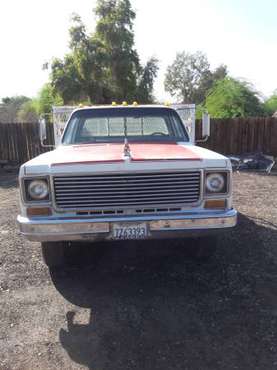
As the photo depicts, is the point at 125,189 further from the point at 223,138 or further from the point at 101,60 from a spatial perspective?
the point at 101,60

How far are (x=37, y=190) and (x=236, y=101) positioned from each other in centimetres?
1739

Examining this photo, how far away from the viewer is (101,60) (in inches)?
961

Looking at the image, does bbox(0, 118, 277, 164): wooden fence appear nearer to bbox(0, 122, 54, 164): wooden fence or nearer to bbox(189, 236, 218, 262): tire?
bbox(0, 122, 54, 164): wooden fence

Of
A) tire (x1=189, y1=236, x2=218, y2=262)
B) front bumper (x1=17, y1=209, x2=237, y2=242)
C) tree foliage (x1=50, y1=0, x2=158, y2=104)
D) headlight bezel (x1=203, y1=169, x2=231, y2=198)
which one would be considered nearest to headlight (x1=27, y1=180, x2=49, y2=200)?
front bumper (x1=17, y1=209, x2=237, y2=242)

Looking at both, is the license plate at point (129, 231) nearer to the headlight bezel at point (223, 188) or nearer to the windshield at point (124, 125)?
the headlight bezel at point (223, 188)

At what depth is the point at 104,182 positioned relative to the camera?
382 cm

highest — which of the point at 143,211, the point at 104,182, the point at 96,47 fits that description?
the point at 96,47

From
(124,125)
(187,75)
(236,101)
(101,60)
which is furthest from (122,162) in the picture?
(187,75)

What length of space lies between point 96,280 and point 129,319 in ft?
3.08

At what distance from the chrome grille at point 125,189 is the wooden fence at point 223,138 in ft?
37.4

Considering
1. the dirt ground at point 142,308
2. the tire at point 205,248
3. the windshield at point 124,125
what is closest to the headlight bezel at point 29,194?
the dirt ground at point 142,308

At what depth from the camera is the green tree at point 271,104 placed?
2257cm

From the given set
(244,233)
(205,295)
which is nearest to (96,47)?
(244,233)

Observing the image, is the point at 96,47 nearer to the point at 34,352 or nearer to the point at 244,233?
the point at 244,233
